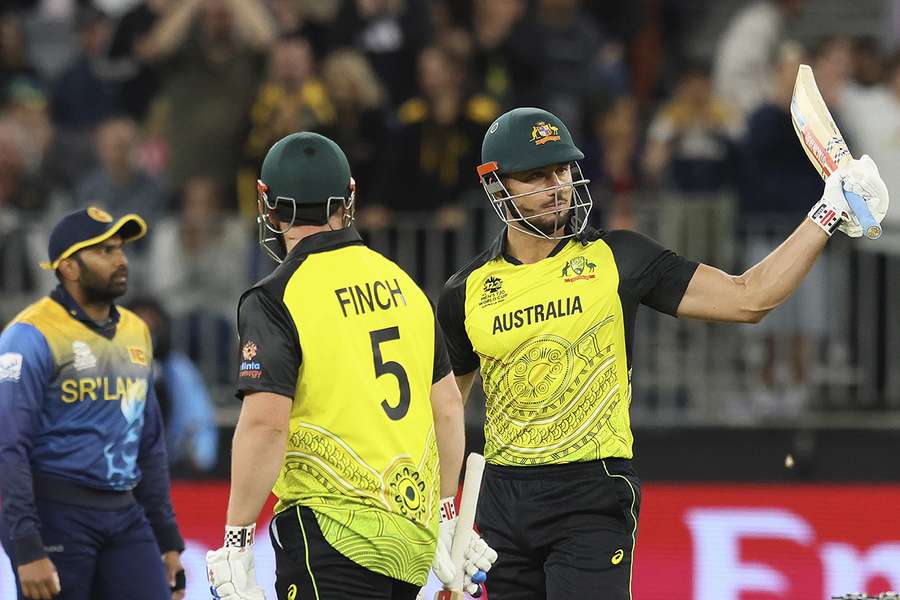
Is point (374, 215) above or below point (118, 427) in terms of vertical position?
above

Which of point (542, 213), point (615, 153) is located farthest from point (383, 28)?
point (542, 213)

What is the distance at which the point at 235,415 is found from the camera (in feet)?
39.0

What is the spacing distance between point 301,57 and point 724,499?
4923mm

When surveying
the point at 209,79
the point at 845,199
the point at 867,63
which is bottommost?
the point at 845,199

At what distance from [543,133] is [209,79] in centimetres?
670

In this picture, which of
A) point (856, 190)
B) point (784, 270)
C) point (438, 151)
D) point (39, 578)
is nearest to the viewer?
point (856, 190)

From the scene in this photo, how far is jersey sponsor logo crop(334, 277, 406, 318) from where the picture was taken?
5.57 m

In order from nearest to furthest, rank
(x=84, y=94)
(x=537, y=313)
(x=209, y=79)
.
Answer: (x=537, y=313)
(x=209, y=79)
(x=84, y=94)

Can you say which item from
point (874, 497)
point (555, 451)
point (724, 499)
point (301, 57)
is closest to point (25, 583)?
point (555, 451)

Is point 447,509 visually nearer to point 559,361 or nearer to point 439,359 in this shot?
point 439,359

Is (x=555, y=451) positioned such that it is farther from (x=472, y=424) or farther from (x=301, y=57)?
(x=301, y=57)

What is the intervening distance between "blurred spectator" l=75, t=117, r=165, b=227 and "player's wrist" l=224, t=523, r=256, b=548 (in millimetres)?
7122

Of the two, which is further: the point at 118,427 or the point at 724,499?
the point at 724,499

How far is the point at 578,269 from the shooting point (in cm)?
660
